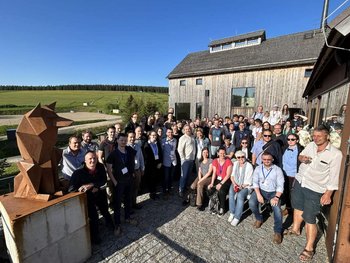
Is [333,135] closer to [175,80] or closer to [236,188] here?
[236,188]

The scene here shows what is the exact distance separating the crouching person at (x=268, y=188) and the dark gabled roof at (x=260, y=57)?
12.7 m

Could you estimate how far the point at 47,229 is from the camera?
9.84ft

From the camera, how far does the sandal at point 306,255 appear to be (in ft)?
11.3

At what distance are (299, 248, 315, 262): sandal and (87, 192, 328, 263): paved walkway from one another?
0.08 metres

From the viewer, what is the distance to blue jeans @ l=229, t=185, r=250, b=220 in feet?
14.9

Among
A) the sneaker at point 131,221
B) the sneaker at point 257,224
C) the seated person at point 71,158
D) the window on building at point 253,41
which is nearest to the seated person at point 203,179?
the sneaker at point 257,224

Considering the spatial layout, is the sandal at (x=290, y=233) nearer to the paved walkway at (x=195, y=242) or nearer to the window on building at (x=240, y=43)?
the paved walkway at (x=195, y=242)

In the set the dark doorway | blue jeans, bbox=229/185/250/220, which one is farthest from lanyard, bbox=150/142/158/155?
the dark doorway

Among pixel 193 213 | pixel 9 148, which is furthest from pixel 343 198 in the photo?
pixel 9 148

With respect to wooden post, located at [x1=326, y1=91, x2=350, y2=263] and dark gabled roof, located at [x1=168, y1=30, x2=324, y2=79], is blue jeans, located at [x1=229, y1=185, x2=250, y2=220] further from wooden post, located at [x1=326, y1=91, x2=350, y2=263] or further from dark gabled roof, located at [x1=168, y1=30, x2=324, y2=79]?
dark gabled roof, located at [x1=168, y1=30, x2=324, y2=79]

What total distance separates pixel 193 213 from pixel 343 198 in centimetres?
310

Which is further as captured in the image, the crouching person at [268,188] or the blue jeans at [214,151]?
the blue jeans at [214,151]

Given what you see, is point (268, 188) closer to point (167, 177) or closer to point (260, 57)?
point (167, 177)

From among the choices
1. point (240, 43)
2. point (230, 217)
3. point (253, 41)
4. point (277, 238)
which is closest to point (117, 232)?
point (230, 217)
